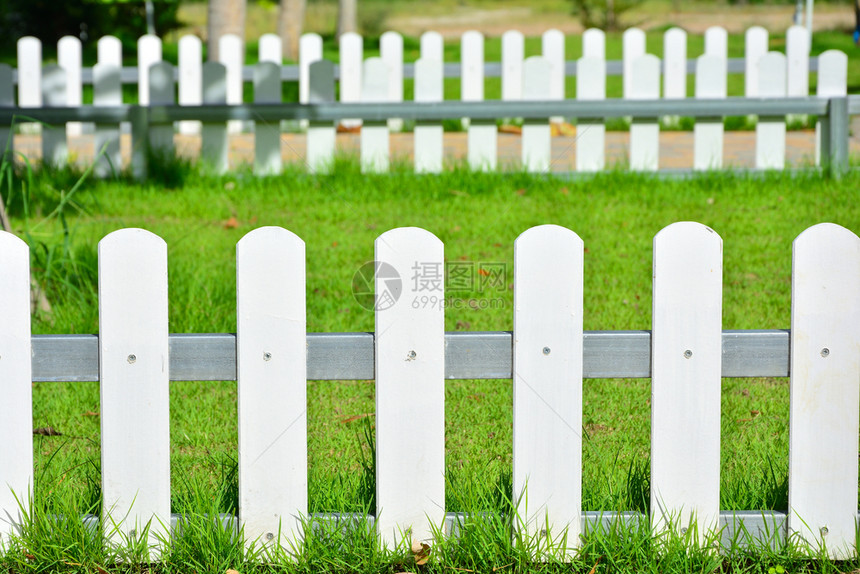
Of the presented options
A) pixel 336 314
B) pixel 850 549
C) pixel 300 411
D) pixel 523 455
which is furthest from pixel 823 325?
pixel 336 314

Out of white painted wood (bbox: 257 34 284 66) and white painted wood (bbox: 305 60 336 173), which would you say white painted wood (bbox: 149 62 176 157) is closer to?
white painted wood (bbox: 305 60 336 173)

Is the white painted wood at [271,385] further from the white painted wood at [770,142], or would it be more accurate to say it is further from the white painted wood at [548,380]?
the white painted wood at [770,142]

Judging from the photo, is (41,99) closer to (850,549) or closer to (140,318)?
(140,318)

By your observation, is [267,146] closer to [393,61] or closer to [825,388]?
[393,61]

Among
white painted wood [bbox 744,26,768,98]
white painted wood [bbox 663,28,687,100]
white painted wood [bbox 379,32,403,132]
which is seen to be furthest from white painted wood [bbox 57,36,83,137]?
white painted wood [bbox 744,26,768,98]

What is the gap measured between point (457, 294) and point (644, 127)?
9.21ft

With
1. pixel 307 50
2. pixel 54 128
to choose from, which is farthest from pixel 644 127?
pixel 54 128

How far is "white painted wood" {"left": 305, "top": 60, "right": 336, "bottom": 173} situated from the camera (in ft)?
21.4

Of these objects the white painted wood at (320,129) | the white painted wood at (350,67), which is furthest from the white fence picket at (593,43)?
the white painted wood at (320,129)

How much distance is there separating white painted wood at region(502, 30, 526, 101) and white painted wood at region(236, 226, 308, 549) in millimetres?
5223

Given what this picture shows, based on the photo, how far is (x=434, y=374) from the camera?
2.28m

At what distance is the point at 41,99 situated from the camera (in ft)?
24.5

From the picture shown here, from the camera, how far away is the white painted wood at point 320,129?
6532 mm

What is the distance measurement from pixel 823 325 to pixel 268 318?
1223mm
